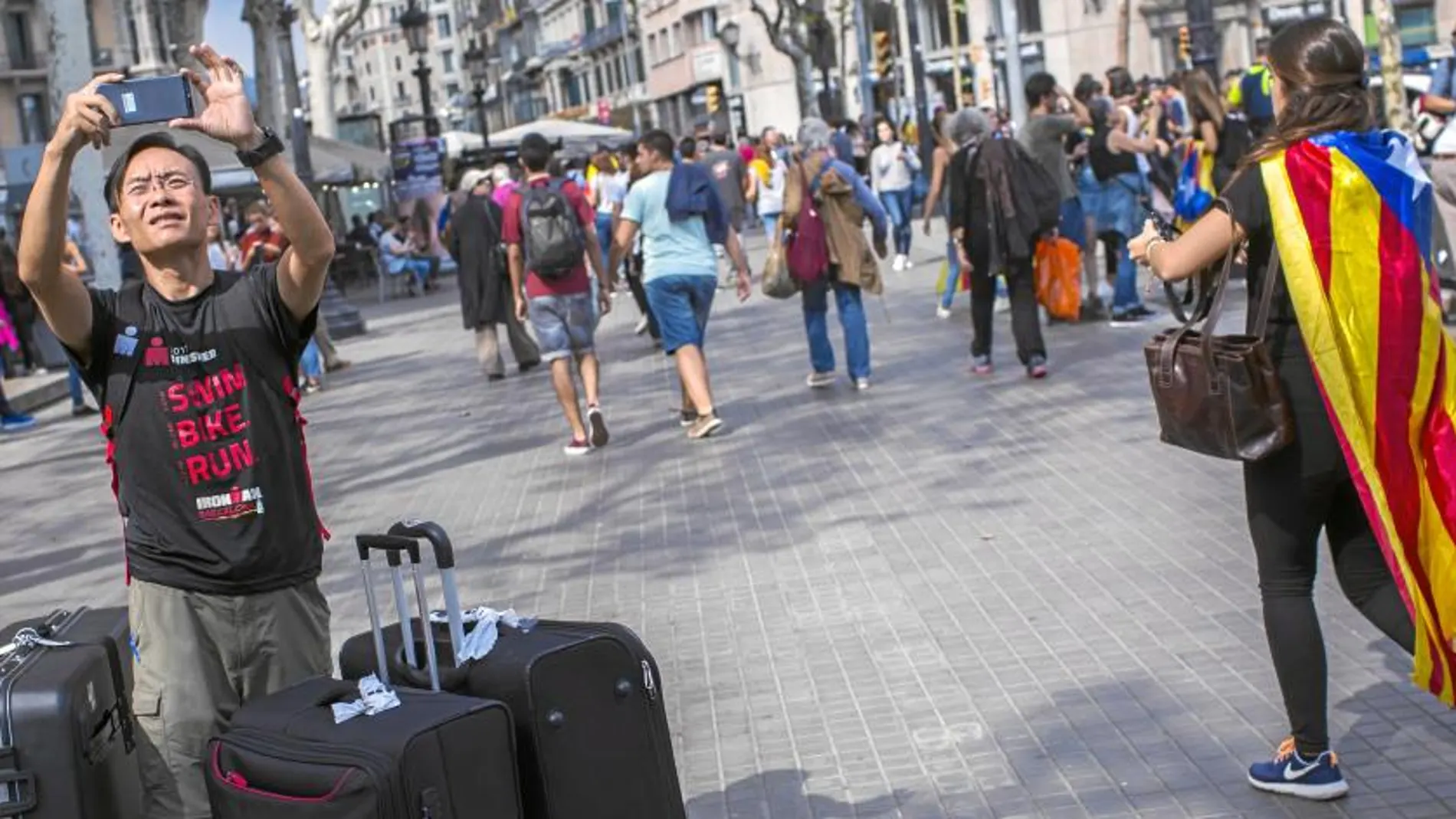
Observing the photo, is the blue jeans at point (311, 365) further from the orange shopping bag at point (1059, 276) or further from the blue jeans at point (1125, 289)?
the blue jeans at point (1125, 289)

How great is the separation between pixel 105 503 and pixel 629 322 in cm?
996

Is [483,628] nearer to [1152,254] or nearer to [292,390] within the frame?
[292,390]

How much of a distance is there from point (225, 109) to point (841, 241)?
9.99 m

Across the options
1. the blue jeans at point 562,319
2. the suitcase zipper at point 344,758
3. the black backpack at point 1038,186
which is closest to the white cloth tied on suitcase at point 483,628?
the suitcase zipper at point 344,758

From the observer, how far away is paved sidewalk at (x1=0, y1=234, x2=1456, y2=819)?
18.7ft

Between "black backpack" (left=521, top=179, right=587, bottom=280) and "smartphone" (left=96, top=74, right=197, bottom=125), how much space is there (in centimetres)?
874

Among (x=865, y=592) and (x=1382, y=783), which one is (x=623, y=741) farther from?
(x=865, y=592)

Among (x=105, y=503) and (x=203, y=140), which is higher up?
(x=203, y=140)

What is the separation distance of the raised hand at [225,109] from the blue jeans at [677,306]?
8596 millimetres

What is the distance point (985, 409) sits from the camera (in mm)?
12383

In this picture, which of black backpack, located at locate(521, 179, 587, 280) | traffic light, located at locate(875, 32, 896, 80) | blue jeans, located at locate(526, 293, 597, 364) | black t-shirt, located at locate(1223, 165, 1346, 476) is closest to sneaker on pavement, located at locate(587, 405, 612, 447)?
blue jeans, located at locate(526, 293, 597, 364)

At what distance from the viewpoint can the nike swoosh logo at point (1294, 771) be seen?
519 cm

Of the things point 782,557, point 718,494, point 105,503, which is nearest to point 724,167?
point 105,503

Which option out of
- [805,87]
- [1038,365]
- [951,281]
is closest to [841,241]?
[1038,365]
